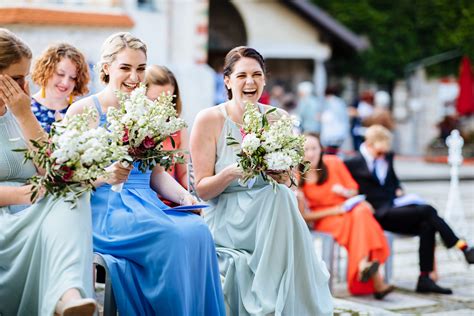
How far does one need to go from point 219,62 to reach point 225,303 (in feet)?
77.0

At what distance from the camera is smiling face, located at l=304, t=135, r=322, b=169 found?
8.11 metres

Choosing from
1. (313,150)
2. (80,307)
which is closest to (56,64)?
(80,307)

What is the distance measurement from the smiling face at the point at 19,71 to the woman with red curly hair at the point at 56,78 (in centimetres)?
132

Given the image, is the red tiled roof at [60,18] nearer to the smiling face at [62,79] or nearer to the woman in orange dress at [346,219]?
the woman in orange dress at [346,219]

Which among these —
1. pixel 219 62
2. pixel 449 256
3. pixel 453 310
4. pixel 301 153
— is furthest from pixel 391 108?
pixel 301 153

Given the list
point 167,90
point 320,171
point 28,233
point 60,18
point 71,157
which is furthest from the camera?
point 60,18

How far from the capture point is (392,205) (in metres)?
8.76

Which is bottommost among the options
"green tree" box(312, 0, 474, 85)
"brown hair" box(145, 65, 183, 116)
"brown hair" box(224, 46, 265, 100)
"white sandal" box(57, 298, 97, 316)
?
"white sandal" box(57, 298, 97, 316)

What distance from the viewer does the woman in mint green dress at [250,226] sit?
554cm

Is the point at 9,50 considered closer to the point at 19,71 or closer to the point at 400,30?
the point at 19,71

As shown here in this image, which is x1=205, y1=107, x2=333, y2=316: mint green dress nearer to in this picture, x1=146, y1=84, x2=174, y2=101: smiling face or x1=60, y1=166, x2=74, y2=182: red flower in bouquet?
x1=146, y1=84, x2=174, y2=101: smiling face

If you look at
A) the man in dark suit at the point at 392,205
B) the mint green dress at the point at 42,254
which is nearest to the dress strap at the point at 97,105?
the mint green dress at the point at 42,254

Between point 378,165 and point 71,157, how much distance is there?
478 centimetres

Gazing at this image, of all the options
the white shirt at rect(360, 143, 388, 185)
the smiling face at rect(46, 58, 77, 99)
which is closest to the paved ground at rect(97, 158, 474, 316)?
the white shirt at rect(360, 143, 388, 185)
